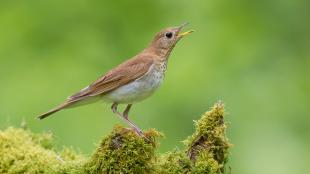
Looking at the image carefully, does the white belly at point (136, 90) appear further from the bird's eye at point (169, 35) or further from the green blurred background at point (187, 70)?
the green blurred background at point (187, 70)

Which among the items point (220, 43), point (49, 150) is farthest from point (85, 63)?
point (49, 150)

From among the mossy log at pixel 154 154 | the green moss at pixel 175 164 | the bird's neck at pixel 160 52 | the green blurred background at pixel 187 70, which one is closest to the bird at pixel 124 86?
the bird's neck at pixel 160 52

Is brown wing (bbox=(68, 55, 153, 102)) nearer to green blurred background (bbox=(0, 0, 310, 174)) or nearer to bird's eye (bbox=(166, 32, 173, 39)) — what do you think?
bird's eye (bbox=(166, 32, 173, 39))

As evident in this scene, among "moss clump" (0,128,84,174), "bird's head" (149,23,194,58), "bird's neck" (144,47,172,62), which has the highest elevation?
"bird's head" (149,23,194,58)

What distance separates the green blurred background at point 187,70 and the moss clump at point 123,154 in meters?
2.30

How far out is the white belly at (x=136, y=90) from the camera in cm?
772

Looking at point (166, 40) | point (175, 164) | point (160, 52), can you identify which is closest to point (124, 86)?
point (160, 52)

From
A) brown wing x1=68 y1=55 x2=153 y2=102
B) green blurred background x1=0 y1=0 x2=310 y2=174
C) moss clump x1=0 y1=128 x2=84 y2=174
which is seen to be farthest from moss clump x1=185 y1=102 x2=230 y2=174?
green blurred background x1=0 y1=0 x2=310 y2=174

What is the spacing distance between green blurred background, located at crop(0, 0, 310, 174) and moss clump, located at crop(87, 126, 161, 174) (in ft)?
7.53

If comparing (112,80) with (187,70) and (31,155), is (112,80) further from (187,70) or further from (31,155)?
(187,70)

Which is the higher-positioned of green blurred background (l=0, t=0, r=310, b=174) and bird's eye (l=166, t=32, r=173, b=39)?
green blurred background (l=0, t=0, r=310, b=174)

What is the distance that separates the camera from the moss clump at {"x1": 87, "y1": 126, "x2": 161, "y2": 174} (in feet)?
21.9

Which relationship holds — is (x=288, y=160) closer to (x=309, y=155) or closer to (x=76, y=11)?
(x=309, y=155)

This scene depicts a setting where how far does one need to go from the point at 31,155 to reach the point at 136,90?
934mm
